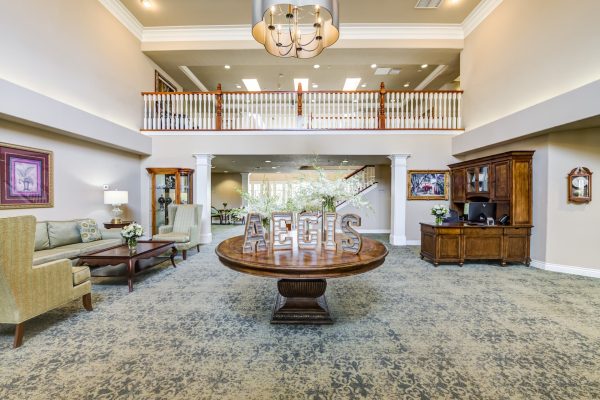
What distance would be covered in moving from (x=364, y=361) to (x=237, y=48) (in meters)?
7.17

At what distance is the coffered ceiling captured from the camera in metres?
5.64

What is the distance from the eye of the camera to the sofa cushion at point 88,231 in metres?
4.52

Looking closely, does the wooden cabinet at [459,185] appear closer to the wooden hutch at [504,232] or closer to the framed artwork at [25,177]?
the wooden hutch at [504,232]

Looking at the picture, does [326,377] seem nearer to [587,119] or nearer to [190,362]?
[190,362]

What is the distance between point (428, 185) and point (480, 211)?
1.57m

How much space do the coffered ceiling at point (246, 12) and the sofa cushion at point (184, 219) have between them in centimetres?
448

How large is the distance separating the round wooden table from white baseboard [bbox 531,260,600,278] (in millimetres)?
3926

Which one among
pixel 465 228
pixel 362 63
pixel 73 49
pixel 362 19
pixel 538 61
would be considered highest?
pixel 362 19

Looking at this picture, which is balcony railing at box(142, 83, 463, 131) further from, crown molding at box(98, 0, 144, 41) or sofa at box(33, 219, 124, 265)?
sofa at box(33, 219, 124, 265)

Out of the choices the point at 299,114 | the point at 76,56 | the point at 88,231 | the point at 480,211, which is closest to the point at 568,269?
the point at 480,211

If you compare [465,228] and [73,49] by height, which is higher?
[73,49]

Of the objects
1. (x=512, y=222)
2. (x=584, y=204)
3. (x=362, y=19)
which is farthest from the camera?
(x=362, y=19)

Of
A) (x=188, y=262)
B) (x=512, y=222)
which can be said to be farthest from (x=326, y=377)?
(x=512, y=222)

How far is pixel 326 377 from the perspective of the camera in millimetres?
1806
